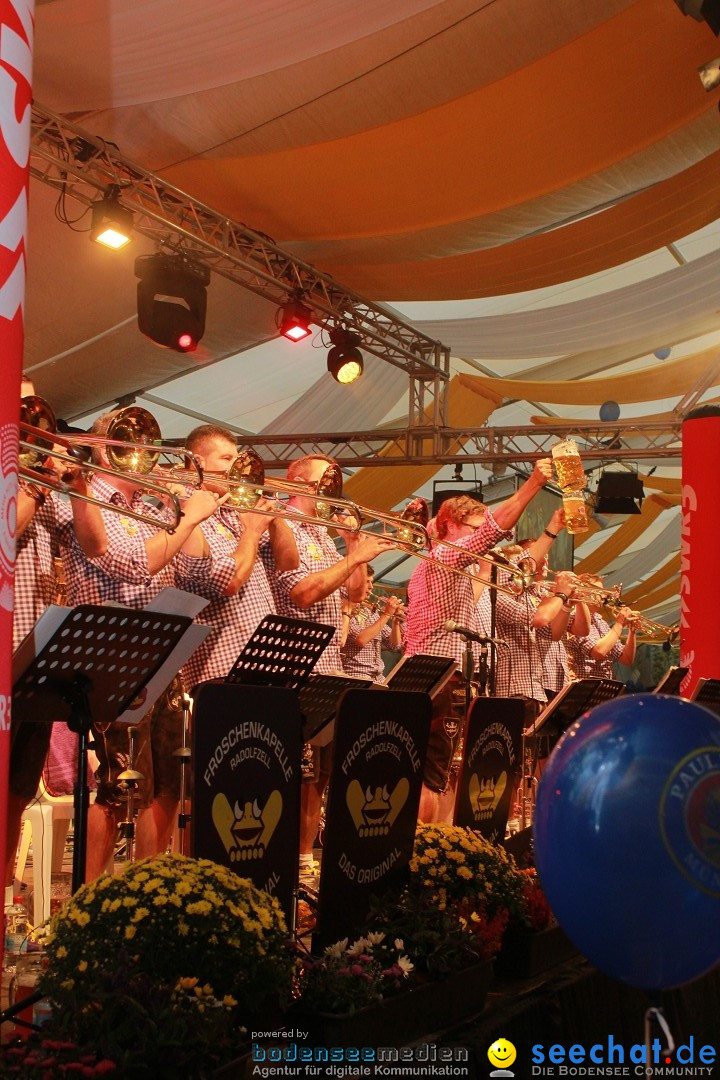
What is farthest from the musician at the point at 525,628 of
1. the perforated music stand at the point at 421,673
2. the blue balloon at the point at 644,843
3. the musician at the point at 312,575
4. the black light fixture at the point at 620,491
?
the blue balloon at the point at 644,843

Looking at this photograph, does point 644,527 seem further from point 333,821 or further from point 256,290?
point 333,821

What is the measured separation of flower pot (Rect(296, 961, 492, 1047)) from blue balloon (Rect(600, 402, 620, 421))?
1077 centimetres

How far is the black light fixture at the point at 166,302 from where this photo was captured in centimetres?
957

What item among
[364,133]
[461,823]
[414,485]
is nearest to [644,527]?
[414,485]

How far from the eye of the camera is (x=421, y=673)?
5680mm

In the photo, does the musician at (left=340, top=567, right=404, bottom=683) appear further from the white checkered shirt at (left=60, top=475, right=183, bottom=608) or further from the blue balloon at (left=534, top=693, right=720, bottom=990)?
the blue balloon at (left=534, top=693, right=720, bottom=990)

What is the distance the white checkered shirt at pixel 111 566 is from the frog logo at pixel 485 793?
1.41m

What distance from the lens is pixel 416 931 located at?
11.4 ft

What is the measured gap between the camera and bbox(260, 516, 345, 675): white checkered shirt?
5898 millimetres

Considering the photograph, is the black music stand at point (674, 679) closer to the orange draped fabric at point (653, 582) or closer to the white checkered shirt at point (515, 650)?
the white checkered shirt at point (515, 650)

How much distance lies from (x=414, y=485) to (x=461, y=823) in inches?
403

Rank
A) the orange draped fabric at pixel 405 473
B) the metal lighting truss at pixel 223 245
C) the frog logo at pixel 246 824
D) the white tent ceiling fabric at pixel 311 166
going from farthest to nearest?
the orange draped fabric at pixel 405 473, the metal lighting truss at pixel 223 245, the white tent ceiling fabric at pixel 311 166, the frog logo at pixel 246 824

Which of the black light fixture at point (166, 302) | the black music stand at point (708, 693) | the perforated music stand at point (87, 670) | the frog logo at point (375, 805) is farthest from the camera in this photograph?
the black light fixture at point (166, 302)

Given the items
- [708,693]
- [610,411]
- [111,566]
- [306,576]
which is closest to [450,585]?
[306,576]
